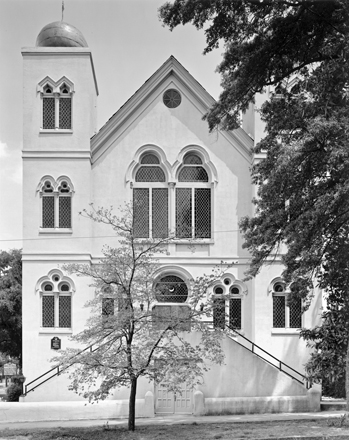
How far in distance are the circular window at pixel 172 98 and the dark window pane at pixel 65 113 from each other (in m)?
3.94

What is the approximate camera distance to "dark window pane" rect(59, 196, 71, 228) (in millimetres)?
29188

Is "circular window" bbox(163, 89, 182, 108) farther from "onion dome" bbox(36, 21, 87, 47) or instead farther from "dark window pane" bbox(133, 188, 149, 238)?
"onion dome" bbox(36, 21, 87, 47)

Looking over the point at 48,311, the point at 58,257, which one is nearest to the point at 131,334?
the point at 48,311

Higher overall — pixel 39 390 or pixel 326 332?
pixel 326 332

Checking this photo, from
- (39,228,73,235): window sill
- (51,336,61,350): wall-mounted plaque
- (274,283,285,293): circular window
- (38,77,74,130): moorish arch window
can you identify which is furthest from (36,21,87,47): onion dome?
(274,283,285,293): circular window

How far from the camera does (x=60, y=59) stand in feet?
97.7

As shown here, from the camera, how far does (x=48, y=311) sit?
28703mm

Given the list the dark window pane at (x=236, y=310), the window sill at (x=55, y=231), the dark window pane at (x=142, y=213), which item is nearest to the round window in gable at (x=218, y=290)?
the dark window pane at (x=236, y=310)

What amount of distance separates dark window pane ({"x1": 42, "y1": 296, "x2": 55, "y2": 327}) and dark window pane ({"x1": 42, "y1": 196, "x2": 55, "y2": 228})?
292cm

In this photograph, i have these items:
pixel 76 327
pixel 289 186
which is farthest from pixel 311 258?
pixel 76 327

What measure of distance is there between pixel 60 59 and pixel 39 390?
517 inches

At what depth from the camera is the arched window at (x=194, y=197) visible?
29.7 meters

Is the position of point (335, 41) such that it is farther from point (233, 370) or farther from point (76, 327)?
point (76, 327)

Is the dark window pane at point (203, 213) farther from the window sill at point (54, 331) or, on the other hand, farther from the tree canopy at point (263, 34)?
the tree canopy at point (263, 34)
